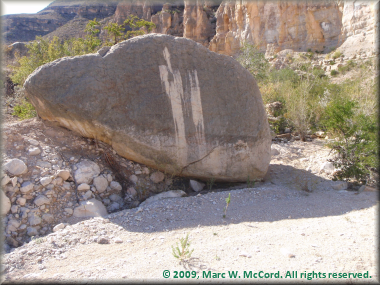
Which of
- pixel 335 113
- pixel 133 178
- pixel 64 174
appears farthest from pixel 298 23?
pixel 64 174

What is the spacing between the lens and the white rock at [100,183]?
400cm

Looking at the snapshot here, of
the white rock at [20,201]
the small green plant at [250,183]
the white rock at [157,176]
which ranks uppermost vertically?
the white rock at [20,201]

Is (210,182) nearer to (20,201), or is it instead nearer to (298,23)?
(20,201)

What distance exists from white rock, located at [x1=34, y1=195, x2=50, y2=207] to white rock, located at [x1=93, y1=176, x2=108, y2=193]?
0.69 m

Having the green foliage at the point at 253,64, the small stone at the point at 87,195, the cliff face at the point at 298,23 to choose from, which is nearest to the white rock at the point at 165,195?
the small stone at the point at 87,195

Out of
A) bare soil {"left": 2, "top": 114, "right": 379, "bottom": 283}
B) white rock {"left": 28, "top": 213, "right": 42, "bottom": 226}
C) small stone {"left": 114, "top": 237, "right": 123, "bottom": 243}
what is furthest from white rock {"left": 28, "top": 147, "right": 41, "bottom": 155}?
small stone {"left": 114, "top": 237, "right": 123, "bottom": 243}

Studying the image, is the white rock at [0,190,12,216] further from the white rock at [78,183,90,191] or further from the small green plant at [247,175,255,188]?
the small green plant at [247,175,255,188]

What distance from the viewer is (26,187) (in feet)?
11.3

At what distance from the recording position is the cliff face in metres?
20.0

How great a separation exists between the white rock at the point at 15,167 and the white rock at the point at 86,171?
66 cm

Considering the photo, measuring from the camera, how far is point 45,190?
3.59 m

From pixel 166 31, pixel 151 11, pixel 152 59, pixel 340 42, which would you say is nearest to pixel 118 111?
pixel 152 59

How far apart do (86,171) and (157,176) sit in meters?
1.11

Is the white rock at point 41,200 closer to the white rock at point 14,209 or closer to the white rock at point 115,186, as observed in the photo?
the white rock at point 14,209
